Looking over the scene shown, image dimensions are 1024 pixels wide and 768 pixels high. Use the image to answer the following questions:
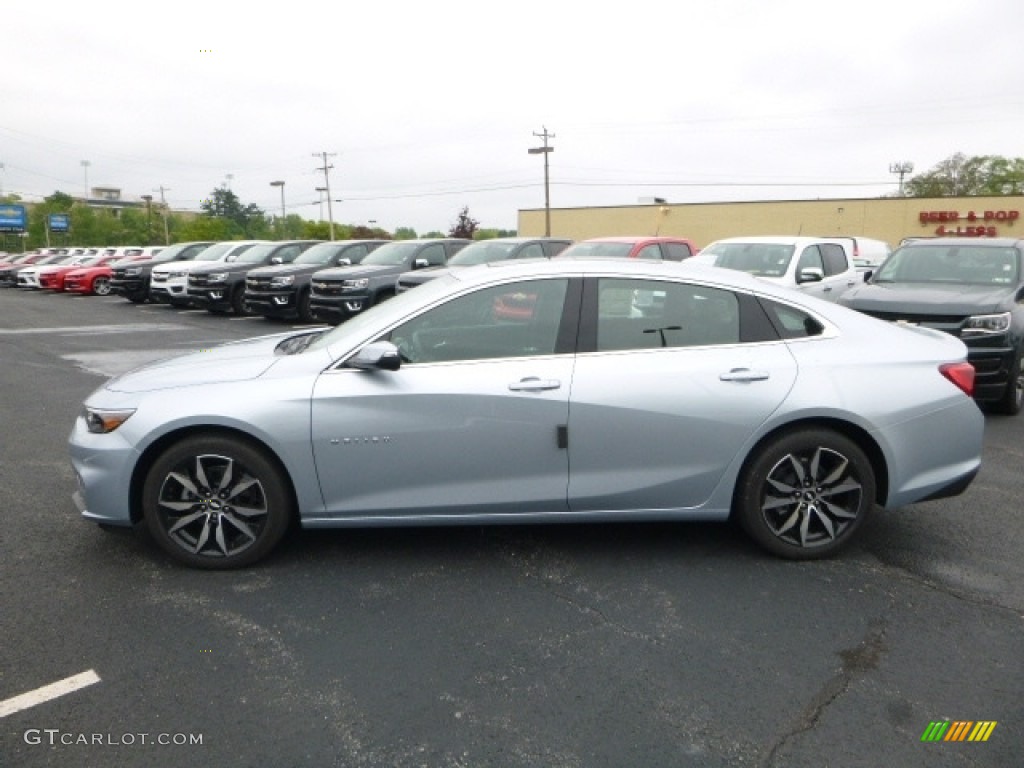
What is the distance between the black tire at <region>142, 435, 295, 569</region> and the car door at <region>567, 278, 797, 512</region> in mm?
1484

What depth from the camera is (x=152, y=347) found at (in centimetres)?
1311

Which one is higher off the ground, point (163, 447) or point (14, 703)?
point (163, 447)

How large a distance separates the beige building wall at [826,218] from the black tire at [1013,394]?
112 ft

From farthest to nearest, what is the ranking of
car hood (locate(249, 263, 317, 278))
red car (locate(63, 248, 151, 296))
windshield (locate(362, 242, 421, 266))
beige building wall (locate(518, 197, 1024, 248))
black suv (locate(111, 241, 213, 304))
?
1. beige building wall (locate(518, 197, 1024, 248))
2. red car (locate(63, 248, 151, 296))
3. black suv (locate(111, 241, 213, 304))
4. car hood (locate(249, 263, 317, 278))
5. windshield (locate(362, 242, 421, 266))

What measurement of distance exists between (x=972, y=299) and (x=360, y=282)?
10119 millimetres

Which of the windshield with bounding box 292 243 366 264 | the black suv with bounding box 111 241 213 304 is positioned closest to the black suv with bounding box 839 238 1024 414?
the windshield with bounding box 292 243 366 264

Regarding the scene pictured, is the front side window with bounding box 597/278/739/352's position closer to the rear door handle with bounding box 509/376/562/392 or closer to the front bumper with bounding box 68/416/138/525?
the rear door handle with bounding box 509/376/562/392

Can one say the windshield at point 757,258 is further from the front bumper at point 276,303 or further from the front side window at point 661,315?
the front bumper at point 276,303

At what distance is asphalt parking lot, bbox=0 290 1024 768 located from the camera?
110 inches

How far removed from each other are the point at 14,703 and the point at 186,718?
0.65 meters

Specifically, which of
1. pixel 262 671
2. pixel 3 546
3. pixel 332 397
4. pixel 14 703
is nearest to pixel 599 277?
pixel 332 397

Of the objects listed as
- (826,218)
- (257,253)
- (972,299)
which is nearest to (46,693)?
(972,299)

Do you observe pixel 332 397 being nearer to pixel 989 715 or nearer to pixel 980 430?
pixel 989 715

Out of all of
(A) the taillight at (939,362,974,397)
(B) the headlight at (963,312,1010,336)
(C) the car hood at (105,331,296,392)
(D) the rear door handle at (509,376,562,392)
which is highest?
(C) the car hood at (105,331,296,392)
